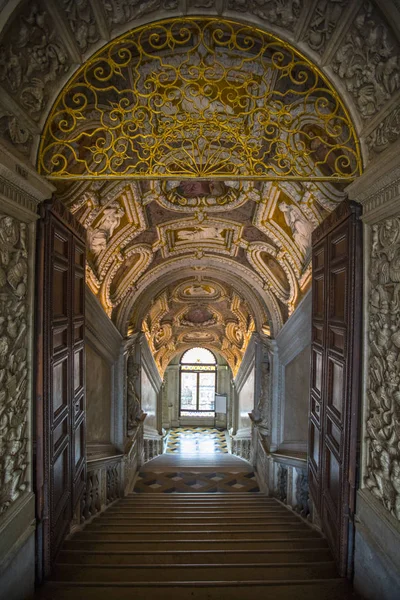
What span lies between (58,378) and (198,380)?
18030mm

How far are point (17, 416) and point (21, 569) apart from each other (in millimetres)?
1350

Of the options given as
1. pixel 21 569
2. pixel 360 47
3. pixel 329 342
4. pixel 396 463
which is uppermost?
pixel 360 47

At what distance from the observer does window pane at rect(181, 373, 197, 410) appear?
21641mm

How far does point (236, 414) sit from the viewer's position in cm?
1650

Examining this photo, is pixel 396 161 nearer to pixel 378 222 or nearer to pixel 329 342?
pixel 378 222

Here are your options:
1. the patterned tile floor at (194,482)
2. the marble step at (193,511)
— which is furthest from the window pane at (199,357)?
the marble step at (193,511)

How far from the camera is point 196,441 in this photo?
17.8m

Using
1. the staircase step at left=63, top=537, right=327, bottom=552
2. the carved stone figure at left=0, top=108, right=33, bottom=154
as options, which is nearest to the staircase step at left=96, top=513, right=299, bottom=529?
the staircase step at left=63, top=537, right=327, bottom=552

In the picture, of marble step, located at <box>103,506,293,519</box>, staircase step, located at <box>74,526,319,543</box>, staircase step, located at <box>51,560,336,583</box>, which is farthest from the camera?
marble step, located at <box>103,506,293,519</box>

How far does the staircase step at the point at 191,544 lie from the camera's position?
4.64 m

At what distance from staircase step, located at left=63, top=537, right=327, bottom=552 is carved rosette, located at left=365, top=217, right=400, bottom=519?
67.0 inches

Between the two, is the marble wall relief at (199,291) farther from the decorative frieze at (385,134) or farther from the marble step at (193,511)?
the decorative frieze at (385,134)

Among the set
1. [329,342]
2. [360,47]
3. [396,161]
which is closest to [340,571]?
[329,342]

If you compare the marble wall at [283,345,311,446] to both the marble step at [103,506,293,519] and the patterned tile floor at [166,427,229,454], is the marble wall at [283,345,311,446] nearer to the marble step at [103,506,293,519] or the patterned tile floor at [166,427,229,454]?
the marble step at [103,506,293,519]
